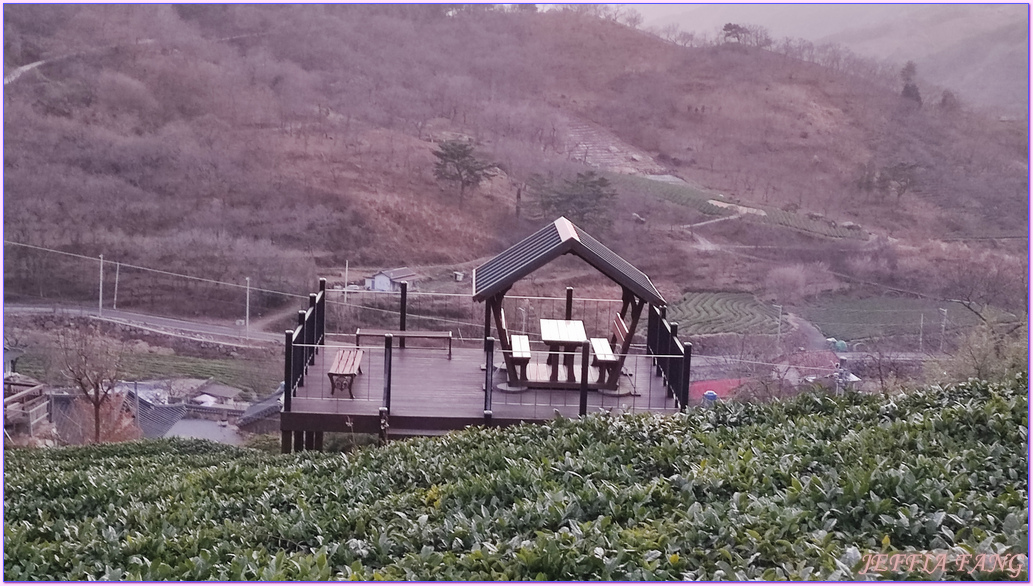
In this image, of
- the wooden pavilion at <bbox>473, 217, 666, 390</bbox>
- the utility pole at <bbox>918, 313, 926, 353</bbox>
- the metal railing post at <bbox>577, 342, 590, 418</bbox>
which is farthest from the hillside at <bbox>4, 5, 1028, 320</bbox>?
the metal railing post at <bbox>577, 342, 590, 418</bbox>

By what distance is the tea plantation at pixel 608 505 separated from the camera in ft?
8.20

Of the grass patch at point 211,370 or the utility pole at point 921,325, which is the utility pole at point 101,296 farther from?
the utility pole at point 921,325

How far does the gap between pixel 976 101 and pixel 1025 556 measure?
29844 millimetres

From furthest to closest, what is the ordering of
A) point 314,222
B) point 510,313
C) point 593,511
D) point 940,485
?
point 314,222
point 510,313
point 593,511
point 940,485

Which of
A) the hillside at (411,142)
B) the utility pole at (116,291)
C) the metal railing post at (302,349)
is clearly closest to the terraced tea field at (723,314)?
the hillside at (411,142)

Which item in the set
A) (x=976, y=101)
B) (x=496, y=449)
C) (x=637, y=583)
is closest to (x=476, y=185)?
(x=976, y=101)

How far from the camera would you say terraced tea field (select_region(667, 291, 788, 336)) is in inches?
890

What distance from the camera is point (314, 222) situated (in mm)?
25438

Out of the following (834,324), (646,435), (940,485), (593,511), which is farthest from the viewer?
(834,324)

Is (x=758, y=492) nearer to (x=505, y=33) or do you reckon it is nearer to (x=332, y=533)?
(x=332, y=533)

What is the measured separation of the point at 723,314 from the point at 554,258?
17.3m

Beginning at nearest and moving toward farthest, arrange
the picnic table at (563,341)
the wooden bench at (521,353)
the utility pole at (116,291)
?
the wooden bench at (521,353) → the picnic table at (563,341) → the utility pole at (116,291)

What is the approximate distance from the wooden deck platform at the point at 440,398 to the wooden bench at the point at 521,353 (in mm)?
143

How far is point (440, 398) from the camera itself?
274 inches
